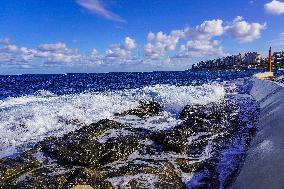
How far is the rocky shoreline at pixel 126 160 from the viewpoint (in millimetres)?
5773

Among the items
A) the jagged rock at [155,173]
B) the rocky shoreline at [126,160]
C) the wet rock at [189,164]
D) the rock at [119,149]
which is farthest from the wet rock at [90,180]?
the wet rock at [189,164]

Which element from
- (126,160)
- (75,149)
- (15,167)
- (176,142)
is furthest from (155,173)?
(15,167)

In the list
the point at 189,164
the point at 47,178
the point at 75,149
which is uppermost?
the point at 75,149

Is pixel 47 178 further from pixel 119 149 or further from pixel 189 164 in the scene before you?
pixel 189 164

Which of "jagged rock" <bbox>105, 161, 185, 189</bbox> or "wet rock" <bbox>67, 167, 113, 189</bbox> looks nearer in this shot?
"wet rock" <bbox>67, 167, 113, 189</bbox>

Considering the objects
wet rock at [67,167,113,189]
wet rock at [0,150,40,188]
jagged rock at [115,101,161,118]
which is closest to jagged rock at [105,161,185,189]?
wet rock at [67,167,113,189]

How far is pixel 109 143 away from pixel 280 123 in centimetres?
375

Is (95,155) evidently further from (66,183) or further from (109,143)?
(66,183)

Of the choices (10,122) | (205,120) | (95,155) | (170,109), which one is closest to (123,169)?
(95,155)

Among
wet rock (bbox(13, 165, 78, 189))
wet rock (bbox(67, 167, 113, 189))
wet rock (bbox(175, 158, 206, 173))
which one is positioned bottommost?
wet rock (bbox(175, 158, 206, 173))

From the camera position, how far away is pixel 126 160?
7.13 meters

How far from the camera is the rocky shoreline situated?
577cm

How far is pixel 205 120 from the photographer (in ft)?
37.1

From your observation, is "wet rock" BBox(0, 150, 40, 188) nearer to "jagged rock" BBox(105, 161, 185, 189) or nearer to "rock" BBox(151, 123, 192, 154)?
"jagged rock" BBox(105, 161, 185, 189)
